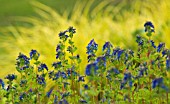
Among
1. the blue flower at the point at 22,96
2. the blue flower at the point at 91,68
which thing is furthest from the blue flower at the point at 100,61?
the blue flower at the point at 22,96

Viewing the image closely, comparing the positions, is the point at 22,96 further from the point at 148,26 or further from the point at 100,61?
the point at 148,26

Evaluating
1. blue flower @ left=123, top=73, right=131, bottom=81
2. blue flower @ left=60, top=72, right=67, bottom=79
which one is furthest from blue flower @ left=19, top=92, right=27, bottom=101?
blue flower @ left=123, top=73, right=131, bottom=81

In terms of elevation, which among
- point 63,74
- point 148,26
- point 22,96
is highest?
point 148,26

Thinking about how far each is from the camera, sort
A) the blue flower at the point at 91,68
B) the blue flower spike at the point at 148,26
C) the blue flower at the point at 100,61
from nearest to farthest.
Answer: the blue flower at the point at 91,68 → the blue flower at the point at 100,61 → the blue flower spike at the point at 148,26

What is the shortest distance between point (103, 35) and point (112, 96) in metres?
3.72

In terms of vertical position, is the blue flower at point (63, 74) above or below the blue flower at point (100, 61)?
below

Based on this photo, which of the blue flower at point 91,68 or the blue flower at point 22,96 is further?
the blue flower at point 22,96

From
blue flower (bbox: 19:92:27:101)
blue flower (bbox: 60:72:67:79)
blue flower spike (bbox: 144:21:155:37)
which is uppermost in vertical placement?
blue flower spike (bbox: 144:21:155:37)

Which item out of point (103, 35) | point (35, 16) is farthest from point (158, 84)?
point (35, 16)

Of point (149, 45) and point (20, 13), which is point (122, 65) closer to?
point (149, 45)

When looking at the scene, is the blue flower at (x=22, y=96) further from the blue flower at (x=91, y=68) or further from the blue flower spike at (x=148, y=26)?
the blue flower spike at (x=148, y=26)

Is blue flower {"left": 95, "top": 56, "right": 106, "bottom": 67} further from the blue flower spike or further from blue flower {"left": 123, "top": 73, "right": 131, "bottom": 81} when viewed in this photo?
the blue flower spike

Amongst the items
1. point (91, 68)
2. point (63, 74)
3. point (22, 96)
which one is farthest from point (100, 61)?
point (22, 96)

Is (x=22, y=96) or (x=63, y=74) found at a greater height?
(x=63, y=74)
